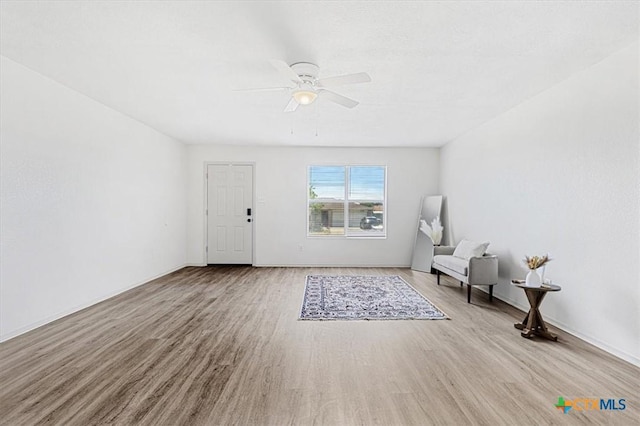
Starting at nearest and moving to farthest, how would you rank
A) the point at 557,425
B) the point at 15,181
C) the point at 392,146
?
the point at 557,425 < the point at 15,181 < the point at 392,146

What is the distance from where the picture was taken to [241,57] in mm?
2953

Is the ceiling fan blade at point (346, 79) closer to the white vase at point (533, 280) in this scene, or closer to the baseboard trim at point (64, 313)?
the white vase at point (533, 280)

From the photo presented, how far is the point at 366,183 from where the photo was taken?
23.6 ft

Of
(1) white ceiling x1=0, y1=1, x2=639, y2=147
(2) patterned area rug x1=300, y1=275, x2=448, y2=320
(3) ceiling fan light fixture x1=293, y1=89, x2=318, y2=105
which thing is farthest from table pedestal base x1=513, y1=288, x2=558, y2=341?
(3) ceiling fan light fixture x1=293, y1=89, x2=318, y2=105

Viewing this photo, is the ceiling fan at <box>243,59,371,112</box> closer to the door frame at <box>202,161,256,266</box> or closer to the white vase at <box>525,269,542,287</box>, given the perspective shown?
the white vase at <box>525,269,542,287</box>

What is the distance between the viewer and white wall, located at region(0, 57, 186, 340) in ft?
10.2

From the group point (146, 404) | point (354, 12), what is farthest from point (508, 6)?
point (146, 404)

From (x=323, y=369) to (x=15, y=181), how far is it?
3.29 m

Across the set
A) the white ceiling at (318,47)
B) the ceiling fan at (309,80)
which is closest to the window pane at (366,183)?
the white ceiling at (318,47)

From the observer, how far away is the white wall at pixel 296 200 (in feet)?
23.0

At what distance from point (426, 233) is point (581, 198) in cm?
324

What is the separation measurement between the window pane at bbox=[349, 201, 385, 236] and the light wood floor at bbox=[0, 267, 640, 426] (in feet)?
11.0

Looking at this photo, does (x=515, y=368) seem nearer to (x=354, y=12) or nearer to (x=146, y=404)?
(x=146, y=404)

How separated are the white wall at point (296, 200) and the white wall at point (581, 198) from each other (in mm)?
2373
